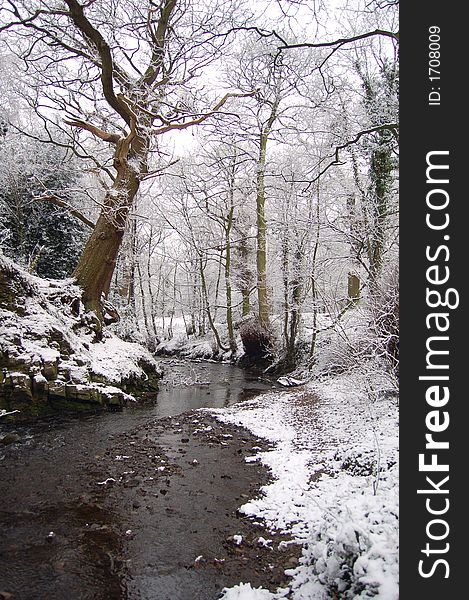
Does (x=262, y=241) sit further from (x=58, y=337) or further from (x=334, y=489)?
(x=334, y=489)

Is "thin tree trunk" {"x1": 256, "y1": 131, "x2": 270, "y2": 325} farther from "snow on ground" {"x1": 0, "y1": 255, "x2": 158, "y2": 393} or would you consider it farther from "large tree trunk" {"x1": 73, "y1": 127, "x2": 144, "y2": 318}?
"snow on ground" {"x1": 0, "y1": 255, "x2": 158, "y2": 393}

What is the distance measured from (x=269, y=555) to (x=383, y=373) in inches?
133

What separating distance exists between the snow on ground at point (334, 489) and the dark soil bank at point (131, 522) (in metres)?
0.24

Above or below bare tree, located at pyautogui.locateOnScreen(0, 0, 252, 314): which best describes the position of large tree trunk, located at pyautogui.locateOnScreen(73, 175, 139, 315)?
below

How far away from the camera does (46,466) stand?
16.0 ft

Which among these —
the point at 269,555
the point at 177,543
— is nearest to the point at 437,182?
the point at 269,555

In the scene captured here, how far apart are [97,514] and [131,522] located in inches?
14.5

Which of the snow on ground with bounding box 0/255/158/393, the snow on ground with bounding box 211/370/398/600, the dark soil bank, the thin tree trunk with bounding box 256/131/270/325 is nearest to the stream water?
the dark soil bank

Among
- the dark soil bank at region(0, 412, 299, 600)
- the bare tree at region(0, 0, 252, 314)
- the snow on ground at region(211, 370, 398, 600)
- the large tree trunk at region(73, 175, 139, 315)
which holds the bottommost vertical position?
the dark soil bank at region(0, 412, 299, 600)

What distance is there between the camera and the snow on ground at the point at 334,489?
214 cm

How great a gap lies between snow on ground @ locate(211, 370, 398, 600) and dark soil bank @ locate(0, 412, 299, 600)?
0.24 metres

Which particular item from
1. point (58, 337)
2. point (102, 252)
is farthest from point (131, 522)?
point (102, 252)

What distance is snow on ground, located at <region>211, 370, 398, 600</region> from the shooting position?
2142 millimetres

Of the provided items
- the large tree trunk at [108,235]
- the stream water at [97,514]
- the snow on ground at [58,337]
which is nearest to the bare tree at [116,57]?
the large tree trunk at [108,235]
